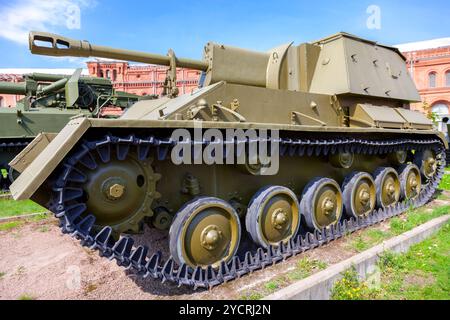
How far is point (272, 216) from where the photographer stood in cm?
478

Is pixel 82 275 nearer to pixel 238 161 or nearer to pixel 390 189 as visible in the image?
pixel 238 161

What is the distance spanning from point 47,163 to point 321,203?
395 cm

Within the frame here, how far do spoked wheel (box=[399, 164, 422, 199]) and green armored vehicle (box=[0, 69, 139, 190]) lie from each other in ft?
25.0

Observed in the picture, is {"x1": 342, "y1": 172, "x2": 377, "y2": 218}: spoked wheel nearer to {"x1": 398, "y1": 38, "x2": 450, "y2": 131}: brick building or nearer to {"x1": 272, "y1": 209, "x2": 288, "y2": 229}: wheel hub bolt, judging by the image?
{"x1": 272, "y1": 209, "x2": 288, "y2": 229}: wheel hub bolt

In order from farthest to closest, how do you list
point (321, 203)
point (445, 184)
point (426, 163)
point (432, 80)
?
point (432, 80), point (445, 184), point (426, 163), point (321, 203)

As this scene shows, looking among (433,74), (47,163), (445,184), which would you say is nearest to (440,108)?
(433,74)

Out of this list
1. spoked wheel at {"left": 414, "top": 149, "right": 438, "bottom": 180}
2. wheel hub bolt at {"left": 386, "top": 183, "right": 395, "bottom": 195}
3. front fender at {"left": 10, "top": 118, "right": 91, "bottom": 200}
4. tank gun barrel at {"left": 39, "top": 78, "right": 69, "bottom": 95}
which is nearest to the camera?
front fender at {"left": 10, "top": 118, "right": 91, "bottom": 200}

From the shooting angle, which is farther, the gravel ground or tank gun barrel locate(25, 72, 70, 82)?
tank gun barrel locate(25, 72, 70, 82)

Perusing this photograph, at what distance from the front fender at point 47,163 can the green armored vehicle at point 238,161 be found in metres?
0.01

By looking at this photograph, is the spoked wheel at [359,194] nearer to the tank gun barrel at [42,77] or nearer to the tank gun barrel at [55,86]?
the tank gun barrel at [55,86]

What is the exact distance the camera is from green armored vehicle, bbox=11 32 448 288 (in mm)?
3441

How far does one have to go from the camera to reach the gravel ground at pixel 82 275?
3977mm

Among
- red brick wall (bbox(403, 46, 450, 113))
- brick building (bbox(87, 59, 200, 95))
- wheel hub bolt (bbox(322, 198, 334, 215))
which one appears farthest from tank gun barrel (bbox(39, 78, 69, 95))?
red brick wall (bbox(403, 46, 450, 113))
